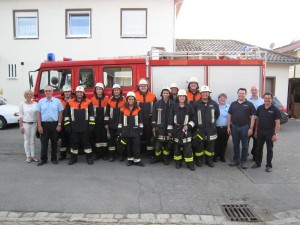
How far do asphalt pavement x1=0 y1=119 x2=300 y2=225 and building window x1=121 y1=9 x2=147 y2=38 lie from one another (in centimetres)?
856

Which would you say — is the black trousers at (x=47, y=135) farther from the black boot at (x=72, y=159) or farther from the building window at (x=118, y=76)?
the building window at (x=118, y=76)

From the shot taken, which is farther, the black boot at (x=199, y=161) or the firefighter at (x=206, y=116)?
the black boot at (x=199, y=161)

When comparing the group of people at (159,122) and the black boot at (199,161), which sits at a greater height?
the group of people at (159,122)

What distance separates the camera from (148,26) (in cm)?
1375

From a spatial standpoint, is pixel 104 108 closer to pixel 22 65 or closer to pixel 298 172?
pixel 298 172

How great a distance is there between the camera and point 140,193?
494cm

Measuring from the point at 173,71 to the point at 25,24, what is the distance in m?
10.4

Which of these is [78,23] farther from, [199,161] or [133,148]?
[199,161]

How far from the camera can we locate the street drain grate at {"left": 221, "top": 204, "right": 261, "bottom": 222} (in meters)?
4.10

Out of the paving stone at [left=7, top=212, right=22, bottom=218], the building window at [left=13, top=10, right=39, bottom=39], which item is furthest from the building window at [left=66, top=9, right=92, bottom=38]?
the paving stone at [left=7, top=212, right=22, bottom=218]

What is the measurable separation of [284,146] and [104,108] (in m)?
5.70

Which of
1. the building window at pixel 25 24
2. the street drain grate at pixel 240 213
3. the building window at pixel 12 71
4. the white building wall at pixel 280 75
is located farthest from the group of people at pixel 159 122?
the white building wall at pixel 280 75

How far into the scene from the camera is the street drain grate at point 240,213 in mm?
4098

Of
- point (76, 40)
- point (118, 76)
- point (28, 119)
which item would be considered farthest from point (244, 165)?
point (76, 40)
